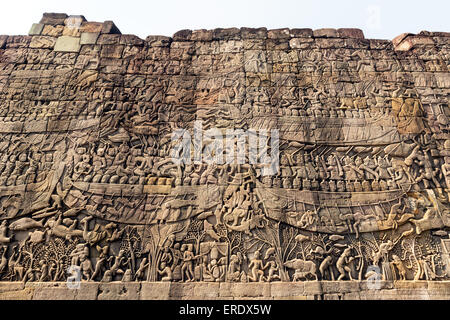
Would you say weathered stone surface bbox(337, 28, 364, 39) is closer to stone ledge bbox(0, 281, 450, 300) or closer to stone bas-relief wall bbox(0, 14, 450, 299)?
stone bas-relief wall bbox(0, 14, 450, 299)

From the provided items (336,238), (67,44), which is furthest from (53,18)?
(336,238)

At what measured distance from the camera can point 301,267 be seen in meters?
3.78

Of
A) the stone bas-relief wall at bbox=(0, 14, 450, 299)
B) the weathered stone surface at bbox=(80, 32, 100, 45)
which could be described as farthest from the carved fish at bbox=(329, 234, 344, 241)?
the weathered stone surface at bbox=(80, 32, 100, 45)

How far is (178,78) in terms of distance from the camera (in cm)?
543

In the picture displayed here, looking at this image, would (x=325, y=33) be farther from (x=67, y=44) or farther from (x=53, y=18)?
(x=53, y=18)

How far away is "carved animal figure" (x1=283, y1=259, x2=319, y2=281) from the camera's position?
3.73m

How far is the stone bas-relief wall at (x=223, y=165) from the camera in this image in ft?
12.6

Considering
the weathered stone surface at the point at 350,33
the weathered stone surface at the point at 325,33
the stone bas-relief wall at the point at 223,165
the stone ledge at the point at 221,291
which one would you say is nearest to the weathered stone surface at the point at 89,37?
the stone bas-relief wall at the point at 223,165

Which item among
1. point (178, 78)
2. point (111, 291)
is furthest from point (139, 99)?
point (111, 291)

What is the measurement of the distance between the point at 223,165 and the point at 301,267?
6.72 ft

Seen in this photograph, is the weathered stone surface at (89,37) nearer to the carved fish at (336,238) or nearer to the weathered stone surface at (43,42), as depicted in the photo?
the weathered stone surface at (43,42)

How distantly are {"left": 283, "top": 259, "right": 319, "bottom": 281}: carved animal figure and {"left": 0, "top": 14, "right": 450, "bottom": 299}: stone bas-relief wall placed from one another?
2 cm
